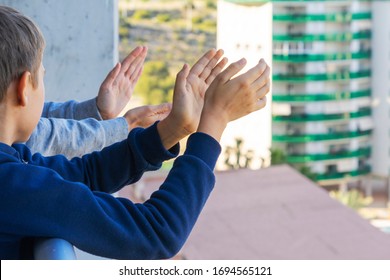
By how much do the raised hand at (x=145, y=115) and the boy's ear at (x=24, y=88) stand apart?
27cm

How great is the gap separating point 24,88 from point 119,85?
333mm

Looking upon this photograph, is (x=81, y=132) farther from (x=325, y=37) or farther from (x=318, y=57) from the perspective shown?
(x=325, y=37)

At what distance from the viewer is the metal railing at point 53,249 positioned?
52cm

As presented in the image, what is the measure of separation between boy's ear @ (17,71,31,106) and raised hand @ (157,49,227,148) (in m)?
0.13

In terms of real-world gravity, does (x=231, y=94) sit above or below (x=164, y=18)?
above

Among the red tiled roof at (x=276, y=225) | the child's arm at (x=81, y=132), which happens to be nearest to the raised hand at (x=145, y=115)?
the child's arm at (x=81, y=132)

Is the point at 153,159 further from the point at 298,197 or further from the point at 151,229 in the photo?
the point at 298,197

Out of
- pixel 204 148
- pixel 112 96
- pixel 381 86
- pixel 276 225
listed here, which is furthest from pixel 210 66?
pixel 381 86

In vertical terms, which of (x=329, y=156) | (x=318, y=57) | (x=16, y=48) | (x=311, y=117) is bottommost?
(x=329, y=156)

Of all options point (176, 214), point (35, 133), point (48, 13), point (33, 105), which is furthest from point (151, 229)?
point (48, 13)

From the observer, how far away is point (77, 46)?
1.27 meters

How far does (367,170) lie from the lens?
16000 millimetres

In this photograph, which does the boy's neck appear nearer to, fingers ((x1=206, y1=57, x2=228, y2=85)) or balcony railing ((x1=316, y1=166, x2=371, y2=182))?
fingers ((x1=206, y1=57, x2=228, y2=85))

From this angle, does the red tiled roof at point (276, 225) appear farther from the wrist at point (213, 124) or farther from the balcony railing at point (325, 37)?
the balcony railing at point (325, 37)
